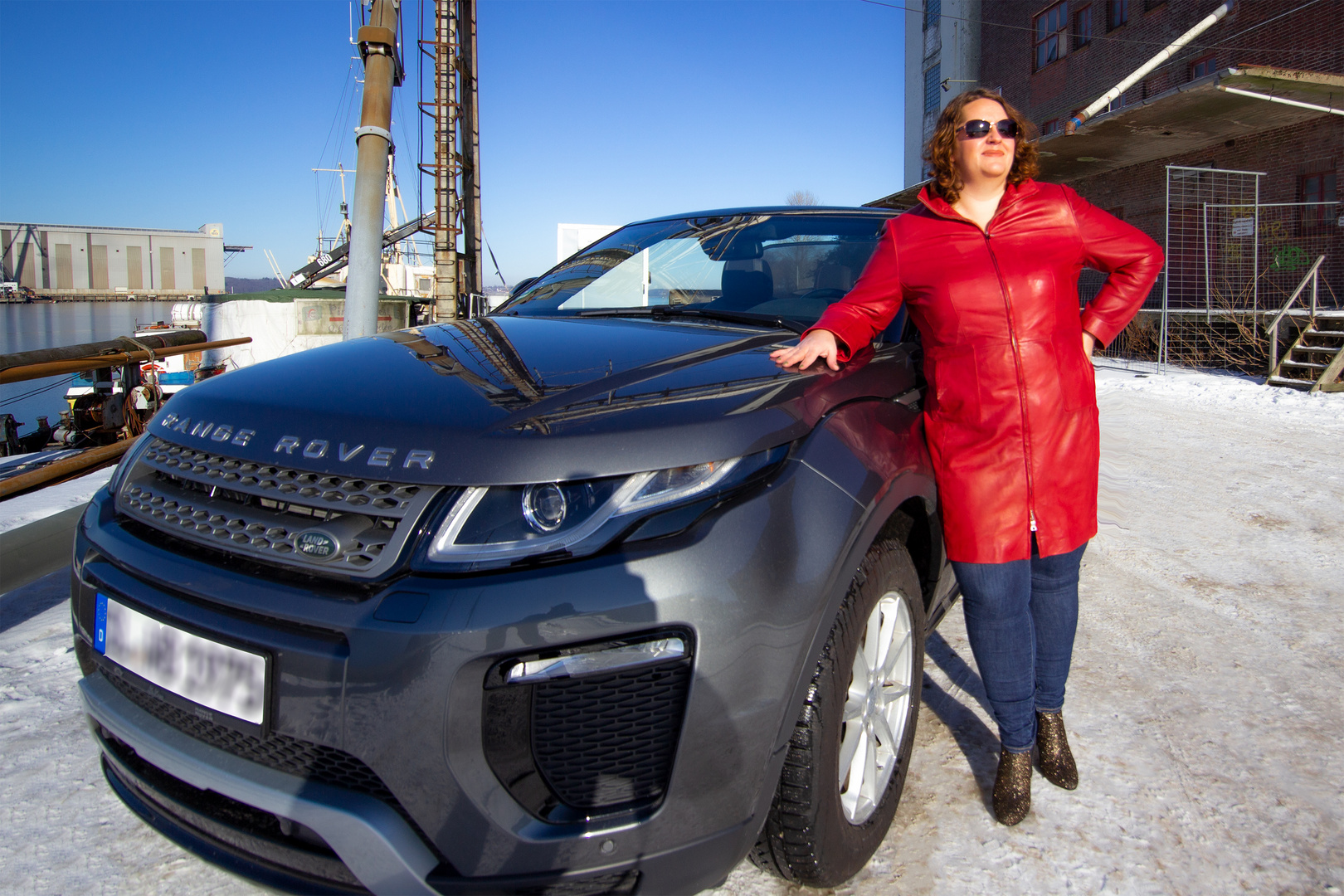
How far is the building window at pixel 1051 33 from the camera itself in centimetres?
2134

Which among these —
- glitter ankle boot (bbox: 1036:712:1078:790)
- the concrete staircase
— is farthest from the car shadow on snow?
the concrete staircase

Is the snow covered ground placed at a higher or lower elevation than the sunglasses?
lower

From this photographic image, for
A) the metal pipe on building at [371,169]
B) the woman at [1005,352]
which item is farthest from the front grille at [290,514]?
the metal pipe on building at [371,169]

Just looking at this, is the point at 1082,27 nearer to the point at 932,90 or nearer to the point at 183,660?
the point at 932,90

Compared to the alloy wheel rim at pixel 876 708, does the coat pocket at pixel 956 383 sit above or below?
above

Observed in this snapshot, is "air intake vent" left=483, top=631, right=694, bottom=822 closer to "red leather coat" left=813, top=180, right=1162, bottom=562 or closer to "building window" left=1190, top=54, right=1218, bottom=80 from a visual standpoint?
"red leather coat" left=813, top=180, right=1162, bottom=562

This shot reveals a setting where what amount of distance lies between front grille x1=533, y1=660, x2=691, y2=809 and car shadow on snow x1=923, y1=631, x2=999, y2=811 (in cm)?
118

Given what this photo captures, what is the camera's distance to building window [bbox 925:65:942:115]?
2866cm

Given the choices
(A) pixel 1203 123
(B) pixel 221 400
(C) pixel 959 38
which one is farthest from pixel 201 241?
(B) pixel 221 400

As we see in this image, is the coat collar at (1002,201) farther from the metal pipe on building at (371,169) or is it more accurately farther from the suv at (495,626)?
the metal pipe on building at (371,169)

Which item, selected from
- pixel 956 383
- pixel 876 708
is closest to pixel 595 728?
pixel 876 708

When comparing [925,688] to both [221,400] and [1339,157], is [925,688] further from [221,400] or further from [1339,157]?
[1339,157]

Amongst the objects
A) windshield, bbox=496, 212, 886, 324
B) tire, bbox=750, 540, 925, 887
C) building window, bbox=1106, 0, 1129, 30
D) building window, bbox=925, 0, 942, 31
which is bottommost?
tire, bbox=750, 540, 925, 887

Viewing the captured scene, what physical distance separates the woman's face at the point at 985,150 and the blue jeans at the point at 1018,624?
0.91 metres
